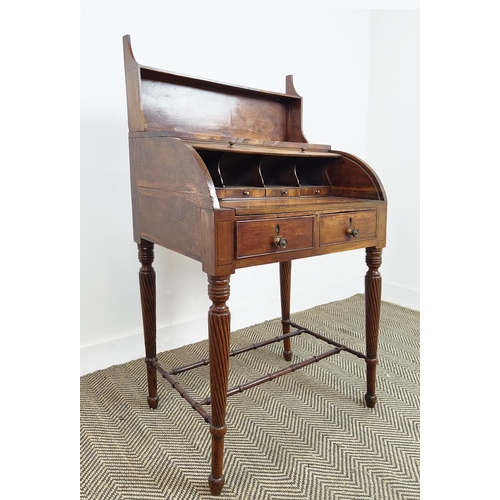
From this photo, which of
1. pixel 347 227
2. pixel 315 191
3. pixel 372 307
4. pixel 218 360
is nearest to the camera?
pixel 218 360

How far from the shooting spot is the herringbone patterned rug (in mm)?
1388

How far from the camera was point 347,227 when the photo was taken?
61.8 inches

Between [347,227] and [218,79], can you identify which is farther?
[218,79]

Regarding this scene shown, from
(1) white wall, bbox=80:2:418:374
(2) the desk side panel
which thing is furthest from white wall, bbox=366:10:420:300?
(2) the desk side panel

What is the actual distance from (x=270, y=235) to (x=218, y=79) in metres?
1.45

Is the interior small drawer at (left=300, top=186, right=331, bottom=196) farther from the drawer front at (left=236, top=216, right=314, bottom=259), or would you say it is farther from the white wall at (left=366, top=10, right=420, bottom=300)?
the white wall at (left=366, top=10, right=420, bottom=300)

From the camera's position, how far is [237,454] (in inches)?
61.2

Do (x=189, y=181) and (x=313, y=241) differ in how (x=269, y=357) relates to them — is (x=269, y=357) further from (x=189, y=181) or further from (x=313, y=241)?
(x=189, y=181)

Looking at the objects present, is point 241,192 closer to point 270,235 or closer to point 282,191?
point 282,191

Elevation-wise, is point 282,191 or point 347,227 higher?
point 282,191

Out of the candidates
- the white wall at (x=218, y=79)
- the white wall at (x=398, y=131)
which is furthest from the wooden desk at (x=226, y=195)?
the white wall at (x=398, y=131)

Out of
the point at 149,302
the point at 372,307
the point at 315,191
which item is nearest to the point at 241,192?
the point at 315,191

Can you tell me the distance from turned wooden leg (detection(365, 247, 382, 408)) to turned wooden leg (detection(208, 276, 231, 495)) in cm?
71
